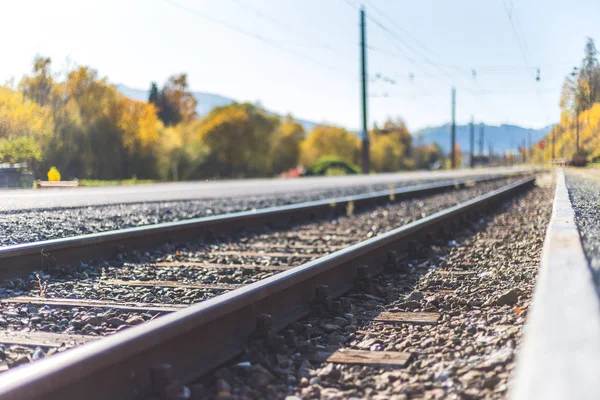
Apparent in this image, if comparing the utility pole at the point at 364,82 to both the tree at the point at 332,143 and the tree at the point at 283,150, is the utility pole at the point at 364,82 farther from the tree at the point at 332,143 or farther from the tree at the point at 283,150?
the tree at the point at 332,143

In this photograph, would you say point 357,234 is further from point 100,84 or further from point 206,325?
point 100,84

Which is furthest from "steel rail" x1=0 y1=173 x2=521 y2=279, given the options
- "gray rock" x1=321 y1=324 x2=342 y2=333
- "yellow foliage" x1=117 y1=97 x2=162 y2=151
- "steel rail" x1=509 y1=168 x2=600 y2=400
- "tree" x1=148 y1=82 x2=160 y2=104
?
"tree" x1=148 y1=82 x2=160 y2=104

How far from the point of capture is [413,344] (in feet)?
10.3

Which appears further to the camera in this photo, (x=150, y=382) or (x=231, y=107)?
(x=231, y=107)

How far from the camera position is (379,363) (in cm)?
286

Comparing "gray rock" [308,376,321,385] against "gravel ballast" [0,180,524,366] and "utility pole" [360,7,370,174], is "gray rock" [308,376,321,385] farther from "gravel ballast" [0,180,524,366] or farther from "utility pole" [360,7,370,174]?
"utility pole" [360,7,370,174]

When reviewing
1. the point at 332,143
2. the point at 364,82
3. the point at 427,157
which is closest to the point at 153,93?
the point at 332,143

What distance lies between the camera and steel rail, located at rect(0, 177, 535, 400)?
207cm

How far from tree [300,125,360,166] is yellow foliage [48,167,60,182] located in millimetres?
63781

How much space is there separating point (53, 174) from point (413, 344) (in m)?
6.90

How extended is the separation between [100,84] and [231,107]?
141 feet

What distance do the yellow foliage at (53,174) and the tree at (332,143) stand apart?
209 ft

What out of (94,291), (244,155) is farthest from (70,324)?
(244,155)

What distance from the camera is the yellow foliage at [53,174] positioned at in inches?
345
